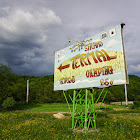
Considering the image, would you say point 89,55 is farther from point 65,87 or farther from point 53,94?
point 53,94

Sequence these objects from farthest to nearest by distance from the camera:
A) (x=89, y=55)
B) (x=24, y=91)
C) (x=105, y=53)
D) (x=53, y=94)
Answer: (x=53, y=94) → (x=24, y=91) → (x=89, y=55) → (x=105, y=53)

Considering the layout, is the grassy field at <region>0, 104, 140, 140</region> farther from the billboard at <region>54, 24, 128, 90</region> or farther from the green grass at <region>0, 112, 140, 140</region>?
Answer: the billboard at <region>54, 24, 128, 90</region>

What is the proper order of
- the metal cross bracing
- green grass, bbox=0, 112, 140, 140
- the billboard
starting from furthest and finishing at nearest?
the metal cross bracing → the billboard → green grass, bbox=0, 112, 140, 140

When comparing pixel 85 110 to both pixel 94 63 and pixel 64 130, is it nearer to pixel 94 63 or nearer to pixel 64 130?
pixel 64 130

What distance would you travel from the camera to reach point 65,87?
412 inches

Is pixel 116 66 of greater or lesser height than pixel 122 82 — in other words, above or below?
above

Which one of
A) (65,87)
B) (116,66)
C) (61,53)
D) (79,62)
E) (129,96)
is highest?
(61,53)

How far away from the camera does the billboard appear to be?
7531 millimetres

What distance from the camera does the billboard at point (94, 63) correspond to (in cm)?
753

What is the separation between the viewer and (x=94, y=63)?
8633 mm

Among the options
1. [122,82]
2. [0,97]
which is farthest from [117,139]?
[0,97]

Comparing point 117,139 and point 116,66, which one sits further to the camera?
point 116,66

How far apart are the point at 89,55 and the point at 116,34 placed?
7.27 ft

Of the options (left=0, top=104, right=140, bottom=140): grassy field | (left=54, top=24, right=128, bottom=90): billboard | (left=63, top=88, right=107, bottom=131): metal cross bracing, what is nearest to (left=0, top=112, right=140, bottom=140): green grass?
(left=0, top=104, right=140, bottom=140): grassy field
